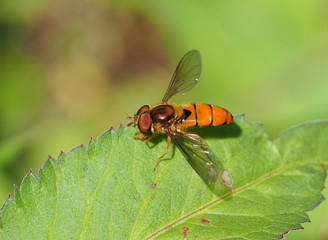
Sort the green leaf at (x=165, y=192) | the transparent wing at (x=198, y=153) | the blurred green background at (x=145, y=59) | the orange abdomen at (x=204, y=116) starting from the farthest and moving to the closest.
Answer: the blurred green background at (x=145, y=59), the orange abdomen at (x=204, y=116), the transparent wing at (x=198, y=153), the green leaf at (x=165, y=192)

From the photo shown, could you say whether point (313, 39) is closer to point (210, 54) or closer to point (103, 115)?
point (210, 54)

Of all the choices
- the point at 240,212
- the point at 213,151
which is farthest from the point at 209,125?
the point at 240,212

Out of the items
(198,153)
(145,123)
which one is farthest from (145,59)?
(198,153)

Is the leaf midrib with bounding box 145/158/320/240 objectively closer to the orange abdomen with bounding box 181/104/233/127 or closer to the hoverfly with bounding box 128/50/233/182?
the hoverfly with bounding box 128/50/233/182

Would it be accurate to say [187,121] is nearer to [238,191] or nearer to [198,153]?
[198,153]

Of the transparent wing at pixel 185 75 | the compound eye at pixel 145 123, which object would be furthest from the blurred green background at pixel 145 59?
the compound eye at pixel 145 123

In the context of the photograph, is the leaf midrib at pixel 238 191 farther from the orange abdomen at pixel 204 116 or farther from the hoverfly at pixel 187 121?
the orange abdomen at pixel 204 116
